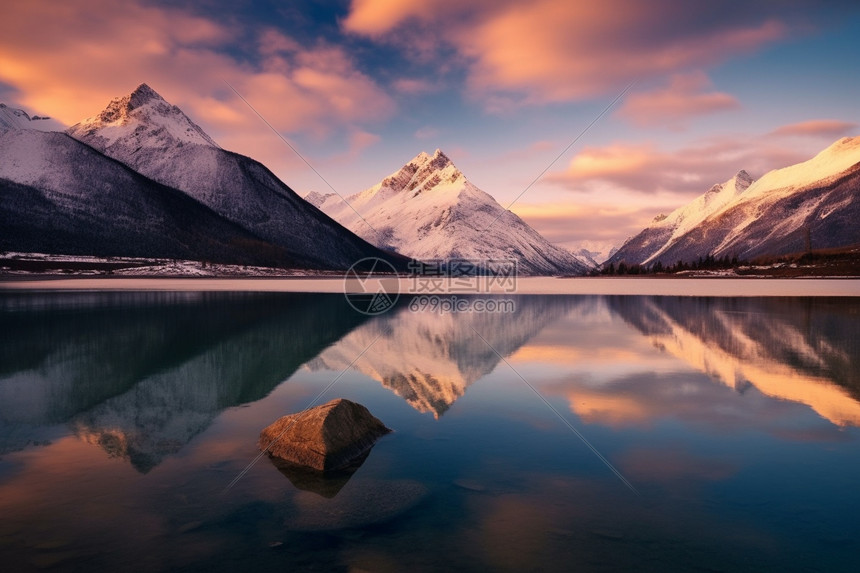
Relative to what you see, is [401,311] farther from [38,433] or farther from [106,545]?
[106,545]

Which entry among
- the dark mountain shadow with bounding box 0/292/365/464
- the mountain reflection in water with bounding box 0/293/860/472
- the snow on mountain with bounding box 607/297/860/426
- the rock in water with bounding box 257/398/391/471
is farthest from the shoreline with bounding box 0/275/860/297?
the rock in water with bounding box 257/398/391/471

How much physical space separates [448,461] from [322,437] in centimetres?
351

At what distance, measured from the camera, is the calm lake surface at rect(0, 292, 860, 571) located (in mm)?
10500

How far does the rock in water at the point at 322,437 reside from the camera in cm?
1491

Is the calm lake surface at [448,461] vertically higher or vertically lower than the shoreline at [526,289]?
lower

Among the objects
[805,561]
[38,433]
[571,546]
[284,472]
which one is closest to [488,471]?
[571,546]

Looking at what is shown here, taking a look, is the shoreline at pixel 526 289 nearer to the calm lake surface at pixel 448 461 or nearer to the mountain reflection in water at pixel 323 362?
the mountain reflection in water at pixel 323 362

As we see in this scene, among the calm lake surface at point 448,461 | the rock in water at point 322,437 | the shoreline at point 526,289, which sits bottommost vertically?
the calm lake surface at point 448,461

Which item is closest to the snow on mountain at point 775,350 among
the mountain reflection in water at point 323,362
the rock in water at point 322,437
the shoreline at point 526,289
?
the mountain reflection in water at point 323,362

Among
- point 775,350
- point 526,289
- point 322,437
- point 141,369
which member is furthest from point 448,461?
point 526,289

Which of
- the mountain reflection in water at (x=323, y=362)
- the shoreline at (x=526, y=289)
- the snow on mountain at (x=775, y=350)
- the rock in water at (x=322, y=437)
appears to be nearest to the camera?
the rock in water at (x=322, y=437)

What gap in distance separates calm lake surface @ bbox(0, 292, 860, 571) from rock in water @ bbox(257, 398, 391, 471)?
60cm

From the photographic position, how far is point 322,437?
15.1 metres

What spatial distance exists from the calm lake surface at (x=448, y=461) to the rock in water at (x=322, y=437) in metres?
0.60
